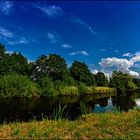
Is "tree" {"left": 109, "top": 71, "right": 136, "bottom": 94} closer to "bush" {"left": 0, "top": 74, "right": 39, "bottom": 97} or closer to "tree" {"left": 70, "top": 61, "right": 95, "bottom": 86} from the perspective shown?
"tree" {"left": 70, "top": 61, "right": 95, "bottom": 86}

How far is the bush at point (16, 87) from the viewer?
67500mm

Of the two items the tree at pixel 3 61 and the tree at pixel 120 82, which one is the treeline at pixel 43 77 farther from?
the tree at pixel 120 82

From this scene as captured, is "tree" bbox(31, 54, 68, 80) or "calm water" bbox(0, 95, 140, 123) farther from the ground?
"tree" bbox(31, 54, 68, 80)

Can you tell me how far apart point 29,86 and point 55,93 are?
10.6m

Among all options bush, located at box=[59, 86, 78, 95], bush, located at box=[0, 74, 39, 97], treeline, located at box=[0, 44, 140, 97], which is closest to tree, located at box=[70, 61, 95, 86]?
treeline, located at box=[0, 44, 140, 97]

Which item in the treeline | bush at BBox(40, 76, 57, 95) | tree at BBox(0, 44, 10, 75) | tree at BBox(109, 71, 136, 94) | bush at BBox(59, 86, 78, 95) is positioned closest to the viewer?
the treeline

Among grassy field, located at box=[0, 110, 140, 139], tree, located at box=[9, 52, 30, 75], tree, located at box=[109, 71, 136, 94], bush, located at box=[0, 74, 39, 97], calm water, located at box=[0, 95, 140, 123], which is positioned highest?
tree, located at box=[9, 52, 30, 75]

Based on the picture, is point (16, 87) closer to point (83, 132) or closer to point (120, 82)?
point (83, 132)

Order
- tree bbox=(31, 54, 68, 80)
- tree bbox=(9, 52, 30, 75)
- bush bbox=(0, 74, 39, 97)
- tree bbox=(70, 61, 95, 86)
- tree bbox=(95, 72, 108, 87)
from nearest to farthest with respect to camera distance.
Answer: bush bbox=(0, 74, 39, 97) < tree bbox=(9, 52, 30, 75) < tree bbox=(31, 54, 68, 80) < tree bbox=(70, 61, 95, 86) < tree bbox=(95, 72, 108, 87)

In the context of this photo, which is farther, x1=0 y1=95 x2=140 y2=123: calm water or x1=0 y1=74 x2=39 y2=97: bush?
x1=0 y1=74 x2=39 y2=97: bush

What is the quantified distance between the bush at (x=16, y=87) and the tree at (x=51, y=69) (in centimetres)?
1781

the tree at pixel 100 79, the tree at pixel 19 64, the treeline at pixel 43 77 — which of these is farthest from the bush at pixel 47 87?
the tree at pixel 100 79

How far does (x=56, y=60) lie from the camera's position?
313ft

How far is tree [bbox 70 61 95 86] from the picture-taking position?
103062 millimetres
